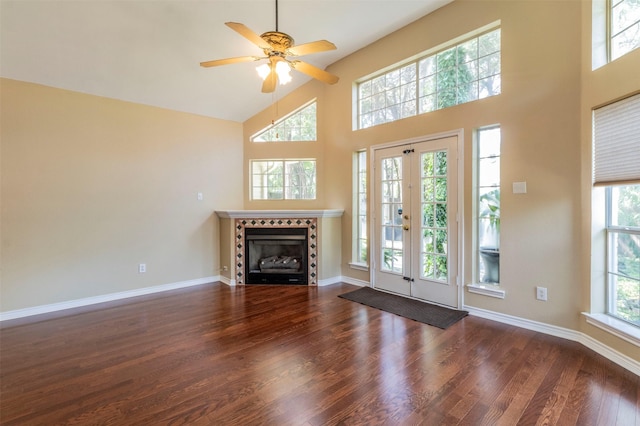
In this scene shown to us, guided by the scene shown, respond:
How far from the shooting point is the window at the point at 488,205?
10.1ft

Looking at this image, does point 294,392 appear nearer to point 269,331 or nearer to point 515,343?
point 269,331

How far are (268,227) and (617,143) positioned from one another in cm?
403

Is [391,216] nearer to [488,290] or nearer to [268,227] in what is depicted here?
[488,290]

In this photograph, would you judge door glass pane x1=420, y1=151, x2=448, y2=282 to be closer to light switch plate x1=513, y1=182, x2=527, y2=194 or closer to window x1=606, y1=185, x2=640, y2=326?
light switch plate x1=513, y1=182, x2=527, y2=194

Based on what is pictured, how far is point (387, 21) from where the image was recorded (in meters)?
3.58

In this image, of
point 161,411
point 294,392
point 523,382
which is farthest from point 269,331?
point 523,382

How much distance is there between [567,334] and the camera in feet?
8.52

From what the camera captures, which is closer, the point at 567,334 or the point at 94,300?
the point at 567,334

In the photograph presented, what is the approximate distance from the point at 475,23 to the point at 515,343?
330cm

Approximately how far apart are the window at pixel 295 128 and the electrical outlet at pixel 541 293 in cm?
370

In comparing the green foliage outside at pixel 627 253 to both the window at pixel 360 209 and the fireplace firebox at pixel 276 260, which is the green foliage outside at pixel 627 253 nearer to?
the window at pixel 360 209

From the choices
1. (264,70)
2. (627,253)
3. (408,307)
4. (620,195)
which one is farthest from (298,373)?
(620,195)

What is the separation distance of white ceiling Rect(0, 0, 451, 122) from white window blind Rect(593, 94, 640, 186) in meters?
2.14

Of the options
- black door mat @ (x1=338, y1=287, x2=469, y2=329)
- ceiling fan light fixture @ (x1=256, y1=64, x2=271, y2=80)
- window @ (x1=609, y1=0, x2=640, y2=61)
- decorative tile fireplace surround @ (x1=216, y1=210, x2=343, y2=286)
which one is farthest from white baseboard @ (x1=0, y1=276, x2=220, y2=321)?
window @ (x1=609, y1=0, x2=640, y2=61)
